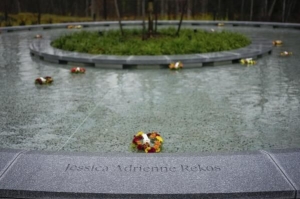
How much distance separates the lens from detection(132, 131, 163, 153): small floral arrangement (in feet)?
13.7

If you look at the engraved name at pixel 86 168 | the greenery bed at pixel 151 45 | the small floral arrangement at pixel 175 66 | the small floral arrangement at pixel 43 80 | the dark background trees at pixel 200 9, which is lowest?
the small floral arrangement at pixel 43 80

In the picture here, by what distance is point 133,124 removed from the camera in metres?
5.29

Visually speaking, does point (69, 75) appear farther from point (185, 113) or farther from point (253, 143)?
point (253, 143)

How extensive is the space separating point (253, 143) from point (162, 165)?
1630mm

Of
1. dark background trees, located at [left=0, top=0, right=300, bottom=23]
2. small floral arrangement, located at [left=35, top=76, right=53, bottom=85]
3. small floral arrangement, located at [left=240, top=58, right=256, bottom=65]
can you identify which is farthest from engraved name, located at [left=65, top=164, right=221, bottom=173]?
dark background trees, located at [left=0, top=0, right=300, bottom=23]

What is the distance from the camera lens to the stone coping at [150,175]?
2.92 metres

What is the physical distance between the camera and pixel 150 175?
125 inches

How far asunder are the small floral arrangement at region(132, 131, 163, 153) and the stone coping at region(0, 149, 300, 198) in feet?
1.87

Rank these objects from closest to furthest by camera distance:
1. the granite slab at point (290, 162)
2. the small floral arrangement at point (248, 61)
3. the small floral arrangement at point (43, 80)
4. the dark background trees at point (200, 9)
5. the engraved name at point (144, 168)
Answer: the granite slab at point (290, 162) < the engraved name at point (144, 168) < the small floral arrangement at point (43, 80) < the small floral arrangement at point (248, 61) < the dark background trees at point (200, 9)

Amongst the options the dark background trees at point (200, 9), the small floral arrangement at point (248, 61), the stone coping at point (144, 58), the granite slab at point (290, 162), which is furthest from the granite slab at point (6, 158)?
the dark background trees at point (200, 9)

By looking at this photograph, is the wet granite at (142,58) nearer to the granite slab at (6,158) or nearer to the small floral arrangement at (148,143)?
the small floral arrangement at (148,143)

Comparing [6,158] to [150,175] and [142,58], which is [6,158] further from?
[142,58]

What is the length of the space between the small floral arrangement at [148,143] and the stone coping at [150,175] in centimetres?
57

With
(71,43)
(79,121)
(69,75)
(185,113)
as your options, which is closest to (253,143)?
(185,113)
